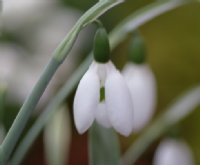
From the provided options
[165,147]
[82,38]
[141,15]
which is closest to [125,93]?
[141,15]

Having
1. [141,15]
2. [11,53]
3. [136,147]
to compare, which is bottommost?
[136,147]

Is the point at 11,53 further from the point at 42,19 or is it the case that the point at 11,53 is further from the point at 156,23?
the point at 156,23

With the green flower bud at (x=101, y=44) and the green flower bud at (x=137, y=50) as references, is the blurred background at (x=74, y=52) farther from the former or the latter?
the green flower bud at (x=101, y=44)

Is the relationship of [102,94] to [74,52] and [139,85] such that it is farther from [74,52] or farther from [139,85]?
[74,52]

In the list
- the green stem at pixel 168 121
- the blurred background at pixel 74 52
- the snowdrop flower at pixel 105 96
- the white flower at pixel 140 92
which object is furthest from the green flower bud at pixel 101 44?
the blurred background at pixel 74 52

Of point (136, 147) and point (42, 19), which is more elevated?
point (42, 19)

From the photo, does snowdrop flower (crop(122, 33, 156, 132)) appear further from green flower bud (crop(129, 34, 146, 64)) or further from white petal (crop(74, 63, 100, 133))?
white petal (crop(74, 63, 100, 133))
